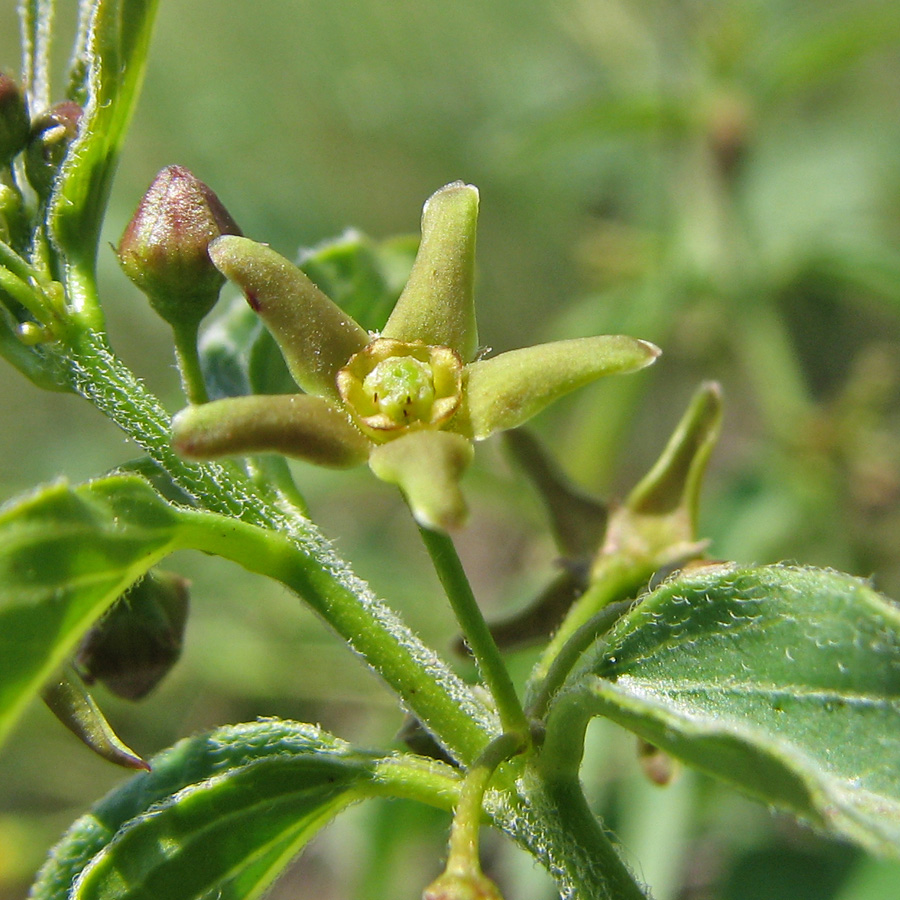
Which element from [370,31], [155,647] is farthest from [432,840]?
[370,31]

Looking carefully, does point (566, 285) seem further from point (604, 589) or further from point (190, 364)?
point (190, 364)

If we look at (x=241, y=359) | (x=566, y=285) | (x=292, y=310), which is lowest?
(x=292, y=310)

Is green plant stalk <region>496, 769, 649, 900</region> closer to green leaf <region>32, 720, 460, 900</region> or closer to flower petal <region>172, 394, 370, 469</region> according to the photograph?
green leaf <region>32, 720, 460, 900</region>

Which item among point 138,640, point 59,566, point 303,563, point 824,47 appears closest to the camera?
point 59,566

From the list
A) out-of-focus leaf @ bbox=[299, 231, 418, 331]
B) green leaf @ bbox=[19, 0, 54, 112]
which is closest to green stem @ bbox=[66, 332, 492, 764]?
green leaf @ bbox=[19, 0, 54, 112]

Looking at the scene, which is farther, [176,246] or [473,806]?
[176,246]

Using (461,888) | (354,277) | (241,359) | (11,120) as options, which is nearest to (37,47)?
(11,120)

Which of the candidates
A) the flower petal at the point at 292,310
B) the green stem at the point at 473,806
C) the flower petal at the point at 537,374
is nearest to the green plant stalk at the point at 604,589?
the green stem at the point at 473,806

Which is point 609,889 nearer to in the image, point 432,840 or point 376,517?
point 432,840
